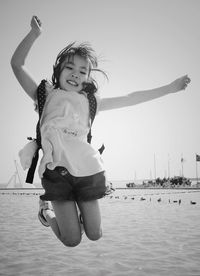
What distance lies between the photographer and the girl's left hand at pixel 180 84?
422 centimetres

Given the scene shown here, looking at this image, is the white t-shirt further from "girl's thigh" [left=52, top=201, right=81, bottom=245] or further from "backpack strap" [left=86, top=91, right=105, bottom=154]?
→ "girl's thigh" [left=52, top=201, right=81, bottom=245]

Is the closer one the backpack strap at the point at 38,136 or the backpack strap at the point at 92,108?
the backpack strap at the point at 38,136

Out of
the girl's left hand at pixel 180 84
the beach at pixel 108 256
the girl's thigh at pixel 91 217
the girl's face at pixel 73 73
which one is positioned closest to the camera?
the girl's thigh at pixel 91 217

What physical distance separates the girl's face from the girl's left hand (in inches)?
47.4

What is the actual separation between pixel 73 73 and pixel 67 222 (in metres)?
1.87

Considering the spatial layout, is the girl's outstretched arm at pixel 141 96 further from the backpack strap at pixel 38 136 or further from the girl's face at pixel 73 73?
the backpack strap at pixel 38 136

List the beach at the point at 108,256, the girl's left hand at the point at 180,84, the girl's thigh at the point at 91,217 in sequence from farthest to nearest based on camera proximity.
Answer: the beach at the point at 108,256
the girl's left hand at the point at 180,84
the girl's thigh at the point at 91,217

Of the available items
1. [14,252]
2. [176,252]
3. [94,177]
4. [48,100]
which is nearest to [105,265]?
[176,252]

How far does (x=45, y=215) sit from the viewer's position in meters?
4.11

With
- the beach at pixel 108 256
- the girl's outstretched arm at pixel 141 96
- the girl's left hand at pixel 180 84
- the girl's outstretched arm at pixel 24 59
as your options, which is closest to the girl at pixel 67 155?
the girl's outstretched arm at pixel 24 59

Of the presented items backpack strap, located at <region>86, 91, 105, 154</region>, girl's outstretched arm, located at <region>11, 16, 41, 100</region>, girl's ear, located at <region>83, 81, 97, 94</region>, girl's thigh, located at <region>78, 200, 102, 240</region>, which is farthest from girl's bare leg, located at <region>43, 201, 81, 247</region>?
girl's ear, located at <region>83, 81, 97, 94</region>

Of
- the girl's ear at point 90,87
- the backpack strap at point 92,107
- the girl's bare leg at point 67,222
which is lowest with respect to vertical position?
the girl's bare leg at point 67,222

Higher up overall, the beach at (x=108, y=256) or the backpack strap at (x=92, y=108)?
the backpack strap at (x=92, y=108)

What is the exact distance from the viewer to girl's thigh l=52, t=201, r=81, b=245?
367 cm
